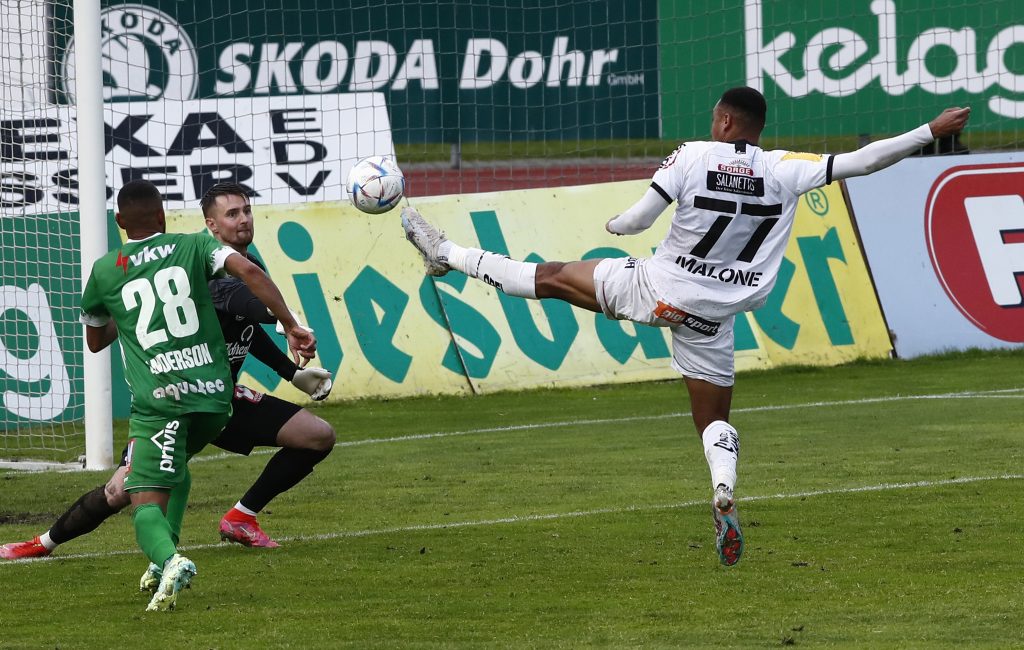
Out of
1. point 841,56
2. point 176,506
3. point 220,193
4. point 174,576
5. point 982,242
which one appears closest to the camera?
point 174,576

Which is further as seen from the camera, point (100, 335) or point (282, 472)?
point (282, 472)

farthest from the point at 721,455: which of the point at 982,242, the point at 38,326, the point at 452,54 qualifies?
the point at 452,54

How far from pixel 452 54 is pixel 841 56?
181 inches

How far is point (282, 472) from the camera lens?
7.73 meters

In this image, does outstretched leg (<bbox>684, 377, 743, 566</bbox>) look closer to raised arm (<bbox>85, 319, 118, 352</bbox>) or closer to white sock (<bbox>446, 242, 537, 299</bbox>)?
white sock (<bbox>446, 242, 537, 299</bbox>)

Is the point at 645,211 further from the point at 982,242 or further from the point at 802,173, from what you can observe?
the point at 982,242

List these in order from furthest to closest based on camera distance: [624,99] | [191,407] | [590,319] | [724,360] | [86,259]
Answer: [624,99]
[590,319]
[86,259]
[724,360]
[191,407]

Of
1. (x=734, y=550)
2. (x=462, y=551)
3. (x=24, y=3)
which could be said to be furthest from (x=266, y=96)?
(x=734, y=550)

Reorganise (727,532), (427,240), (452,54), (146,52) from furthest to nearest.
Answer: (452,54), (146,52), (427,240), (727,532)

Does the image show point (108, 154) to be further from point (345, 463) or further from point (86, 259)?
point (345, 463)

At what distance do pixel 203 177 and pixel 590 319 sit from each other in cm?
406

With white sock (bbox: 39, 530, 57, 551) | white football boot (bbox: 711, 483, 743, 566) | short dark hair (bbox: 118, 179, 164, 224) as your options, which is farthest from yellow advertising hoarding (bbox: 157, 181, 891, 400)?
white football boot (bbox: 711, 483, 743, 566)

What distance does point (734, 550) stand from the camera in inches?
256

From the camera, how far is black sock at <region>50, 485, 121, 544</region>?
7.03m
